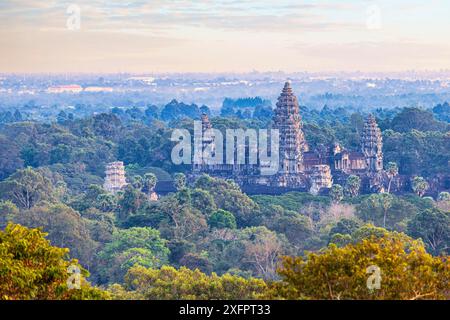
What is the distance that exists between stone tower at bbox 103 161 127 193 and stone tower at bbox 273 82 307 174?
34.1 ft

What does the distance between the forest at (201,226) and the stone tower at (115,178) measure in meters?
0.93

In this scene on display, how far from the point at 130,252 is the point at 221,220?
10227 mm

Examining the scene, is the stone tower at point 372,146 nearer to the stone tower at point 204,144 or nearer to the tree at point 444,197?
the stone tower at point 204,144

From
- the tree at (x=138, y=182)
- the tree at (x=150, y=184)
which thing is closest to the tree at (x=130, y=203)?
the tree at (x=138, y=182)

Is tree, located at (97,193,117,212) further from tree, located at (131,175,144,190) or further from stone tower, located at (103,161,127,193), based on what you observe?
stone tower, located at (103,161,127,193)

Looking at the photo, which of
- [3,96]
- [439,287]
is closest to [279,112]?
[439,287]

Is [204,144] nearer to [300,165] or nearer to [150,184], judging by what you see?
[300,165]

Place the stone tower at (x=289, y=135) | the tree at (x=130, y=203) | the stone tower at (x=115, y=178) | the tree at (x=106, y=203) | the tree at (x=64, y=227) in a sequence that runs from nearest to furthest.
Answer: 1. the tree at (x=64, y=227)
2. the tree at (x=130, y=203)
3. the tree at (x=106, y=203)
4. the stone tower at (x=289, y=135)
5. the stone tower at (x=115, y=178)

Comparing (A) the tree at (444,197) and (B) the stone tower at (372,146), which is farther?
(B) the stone tower at (372,146)

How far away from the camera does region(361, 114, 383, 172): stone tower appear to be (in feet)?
275

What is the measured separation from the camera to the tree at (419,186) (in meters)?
75.8
